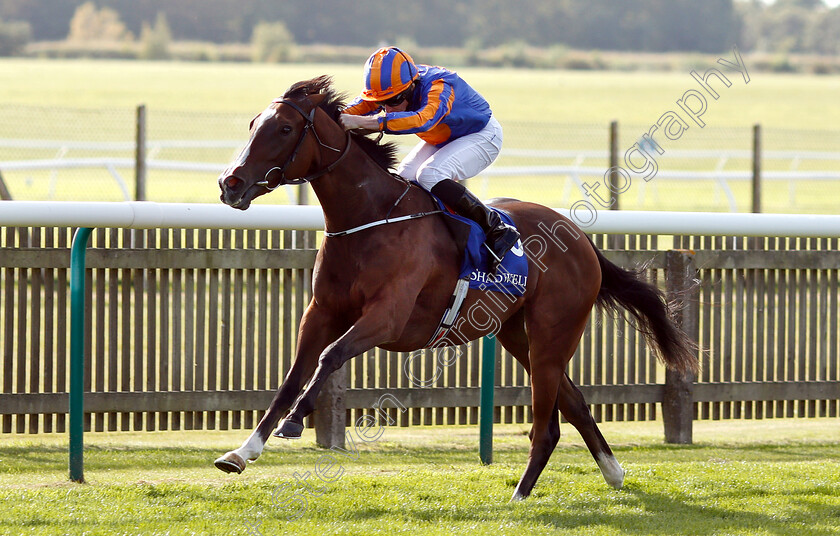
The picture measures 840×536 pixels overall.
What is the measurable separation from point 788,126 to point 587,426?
3767 centimetres

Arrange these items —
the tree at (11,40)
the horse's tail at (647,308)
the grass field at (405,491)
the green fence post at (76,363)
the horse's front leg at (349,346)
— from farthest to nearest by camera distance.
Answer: the tree at (11,40), the horse's tail at (647,308), the green fence post at (76,363), the grass field at (405,491), the horse's front leg at (349,346)

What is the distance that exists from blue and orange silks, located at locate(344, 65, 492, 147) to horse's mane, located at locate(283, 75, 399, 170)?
3.6 inches

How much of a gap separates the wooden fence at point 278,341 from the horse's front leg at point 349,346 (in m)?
2.02

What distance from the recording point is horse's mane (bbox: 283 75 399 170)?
14.6 ft

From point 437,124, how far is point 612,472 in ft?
6.29

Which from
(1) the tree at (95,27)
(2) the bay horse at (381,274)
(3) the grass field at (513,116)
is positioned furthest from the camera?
(1) the tree at (95,27)

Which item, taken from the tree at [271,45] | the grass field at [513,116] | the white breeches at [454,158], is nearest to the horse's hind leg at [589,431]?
the white breeches at [454,158]

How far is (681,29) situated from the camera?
92188 mm

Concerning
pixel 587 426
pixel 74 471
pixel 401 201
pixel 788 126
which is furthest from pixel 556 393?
pixel 788 126

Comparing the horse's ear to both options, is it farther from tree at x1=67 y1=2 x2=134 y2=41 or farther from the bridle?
tree at x1=67 y1=2 x2=134 y2=41

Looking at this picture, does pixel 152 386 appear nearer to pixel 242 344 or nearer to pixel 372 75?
pixel 242 344

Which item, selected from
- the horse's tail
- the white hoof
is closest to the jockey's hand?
the horse's tail

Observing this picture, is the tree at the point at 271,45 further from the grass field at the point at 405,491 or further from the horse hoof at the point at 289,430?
the horse hoof at the point at 289,430

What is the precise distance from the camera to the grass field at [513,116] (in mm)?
22078
